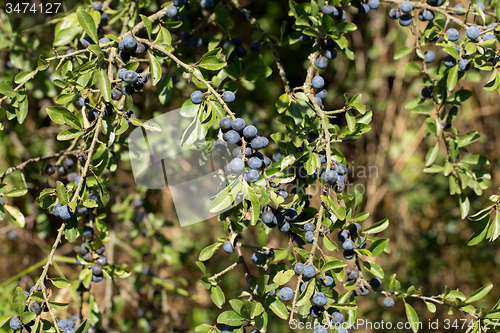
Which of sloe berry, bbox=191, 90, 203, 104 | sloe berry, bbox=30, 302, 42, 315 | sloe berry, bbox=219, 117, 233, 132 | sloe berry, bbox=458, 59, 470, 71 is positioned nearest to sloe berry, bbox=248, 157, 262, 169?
sloe berry, bbox=219, 117, 233, 132

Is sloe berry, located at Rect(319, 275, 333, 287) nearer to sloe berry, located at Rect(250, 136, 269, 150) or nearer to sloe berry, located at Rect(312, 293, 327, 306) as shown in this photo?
sloe berry, located at Rect(312, 293, 327, 306)

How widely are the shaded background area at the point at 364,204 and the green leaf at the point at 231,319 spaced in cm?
104

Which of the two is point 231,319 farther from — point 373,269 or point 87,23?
point 87,23

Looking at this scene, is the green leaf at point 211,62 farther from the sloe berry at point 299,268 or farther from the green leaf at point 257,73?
the sloe berry at point 299,268

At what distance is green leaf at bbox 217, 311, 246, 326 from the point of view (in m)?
1.04

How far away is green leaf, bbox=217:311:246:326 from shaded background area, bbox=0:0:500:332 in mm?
1037

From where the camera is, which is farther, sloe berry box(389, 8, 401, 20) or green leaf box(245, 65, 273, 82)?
sloe berry box(389, 8, 401, 20)

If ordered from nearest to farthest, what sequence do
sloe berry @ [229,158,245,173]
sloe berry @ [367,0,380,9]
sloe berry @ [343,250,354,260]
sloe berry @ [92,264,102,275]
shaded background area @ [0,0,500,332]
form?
sloe berry @ [229,158,245,173] < sloe berry @ [343,250,354,260] < sloe berry @ [92,264,102,275] < sloe berry @ [367,0,380,9] < shaded background area @ [0,0,500,332]

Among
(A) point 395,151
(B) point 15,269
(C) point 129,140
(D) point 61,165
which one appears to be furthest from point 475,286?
(B) point 15,269

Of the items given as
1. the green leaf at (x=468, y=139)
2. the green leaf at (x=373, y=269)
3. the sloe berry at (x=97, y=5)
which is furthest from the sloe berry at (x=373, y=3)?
the sloe berry at (x=97, y=5)

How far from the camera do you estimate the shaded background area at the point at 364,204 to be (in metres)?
2.16

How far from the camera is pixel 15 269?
2.83 metres

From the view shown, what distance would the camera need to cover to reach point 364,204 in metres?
3.24

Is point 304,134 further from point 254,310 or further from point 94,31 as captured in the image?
point 94,31
